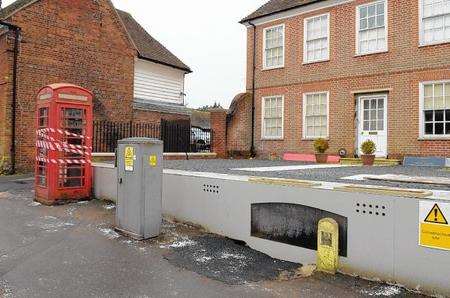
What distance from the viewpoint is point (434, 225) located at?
4.26 metres

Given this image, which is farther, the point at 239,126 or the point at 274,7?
the point at 239,126

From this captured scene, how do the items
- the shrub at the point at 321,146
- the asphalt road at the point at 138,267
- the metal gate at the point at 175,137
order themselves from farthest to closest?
the metal gate at the point at 175,137
the shrub at the point at 321,146
the asphalt road at the point at 138,267

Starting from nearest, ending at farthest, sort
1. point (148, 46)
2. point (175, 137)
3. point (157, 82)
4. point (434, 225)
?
1. point (434, 225)
2. point (175, 137)
3. point (157, 82)
4. point (148, 46)

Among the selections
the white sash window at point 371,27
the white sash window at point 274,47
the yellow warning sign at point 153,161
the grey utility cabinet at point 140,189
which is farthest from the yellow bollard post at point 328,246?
the white sash window at point 274,47

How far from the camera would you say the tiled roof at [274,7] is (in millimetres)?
17570

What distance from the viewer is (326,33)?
16.8 metres

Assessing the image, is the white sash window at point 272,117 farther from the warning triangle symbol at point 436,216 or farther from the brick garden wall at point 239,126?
the warning triangle symbol at point 436,216

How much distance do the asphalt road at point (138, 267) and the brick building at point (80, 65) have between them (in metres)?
9.38

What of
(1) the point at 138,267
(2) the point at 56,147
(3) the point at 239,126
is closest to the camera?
(1) the point at 138,267

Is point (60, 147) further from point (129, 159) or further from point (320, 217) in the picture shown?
point (320, 217)

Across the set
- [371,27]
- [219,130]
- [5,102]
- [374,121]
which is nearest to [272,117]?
[219,130]

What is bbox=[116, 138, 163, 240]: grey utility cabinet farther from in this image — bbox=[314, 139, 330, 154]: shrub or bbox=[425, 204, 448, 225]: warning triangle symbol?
bbox=[314, 139, 330, 154]: shrub

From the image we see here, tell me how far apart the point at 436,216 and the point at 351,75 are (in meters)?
12.6

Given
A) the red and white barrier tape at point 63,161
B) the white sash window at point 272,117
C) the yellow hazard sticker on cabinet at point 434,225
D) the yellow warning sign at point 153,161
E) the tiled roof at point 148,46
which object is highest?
the tiled roof at point 148,46
